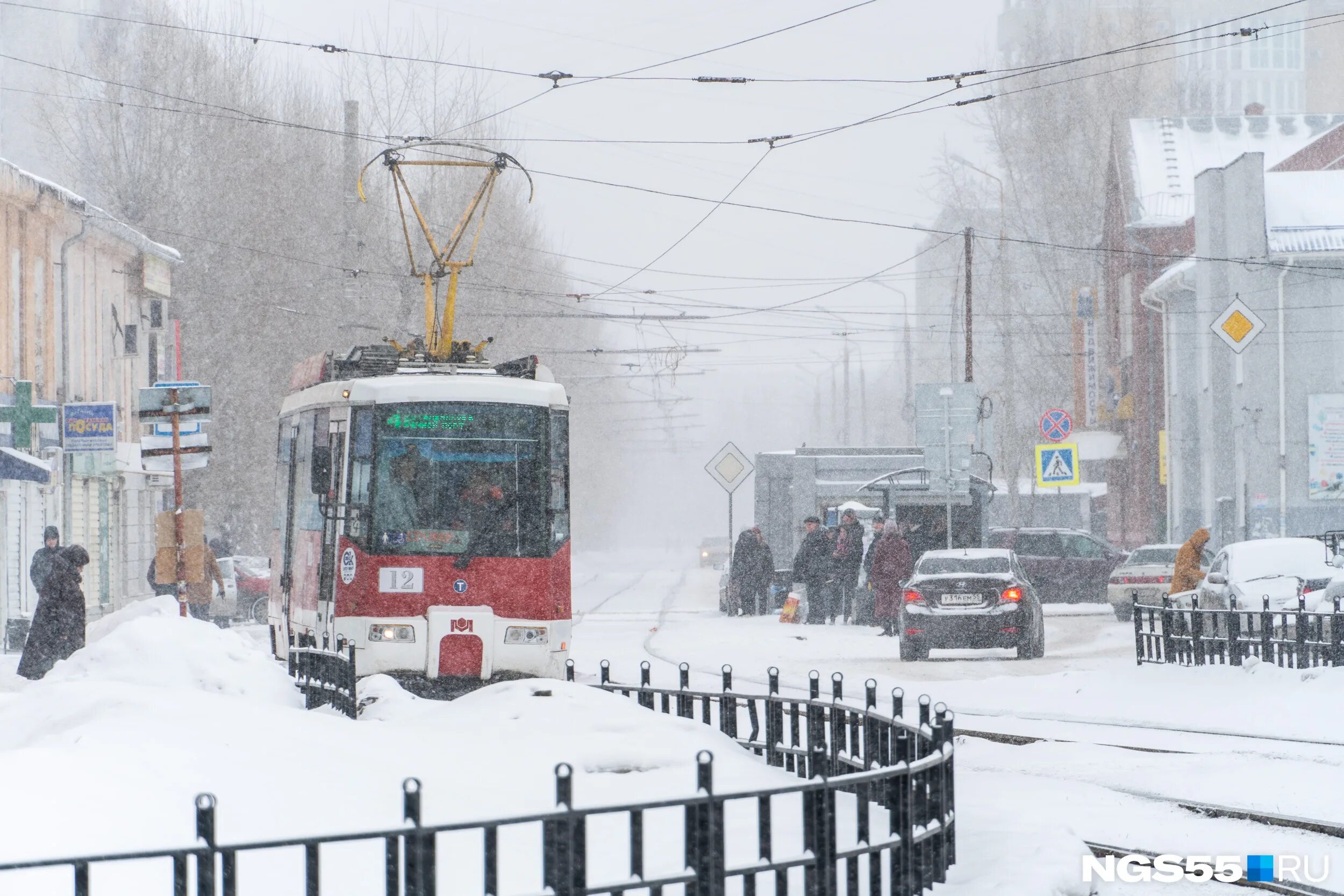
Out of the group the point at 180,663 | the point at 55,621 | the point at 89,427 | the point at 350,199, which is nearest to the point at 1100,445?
the point at 350,199

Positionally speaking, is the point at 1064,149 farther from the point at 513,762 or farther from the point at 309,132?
the point at 513,762

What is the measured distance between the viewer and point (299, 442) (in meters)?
18.6

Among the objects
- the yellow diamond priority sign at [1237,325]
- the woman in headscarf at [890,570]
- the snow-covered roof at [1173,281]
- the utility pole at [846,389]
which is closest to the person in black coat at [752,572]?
the woman in headscarf at [890,570]

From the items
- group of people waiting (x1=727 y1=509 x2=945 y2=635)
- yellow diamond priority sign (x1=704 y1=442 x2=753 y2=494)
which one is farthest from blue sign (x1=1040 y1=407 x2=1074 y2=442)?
yellow diamond priority sign (x1=704 y1=442 x2=753 y2=494)

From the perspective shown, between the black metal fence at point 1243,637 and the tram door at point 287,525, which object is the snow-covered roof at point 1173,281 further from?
the tram door at point 287,525

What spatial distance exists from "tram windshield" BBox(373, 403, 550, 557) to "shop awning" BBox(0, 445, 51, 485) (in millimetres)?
15496

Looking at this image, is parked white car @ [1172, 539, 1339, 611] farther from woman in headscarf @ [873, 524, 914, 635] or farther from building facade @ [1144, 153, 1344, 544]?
building facade @ [1144, 153, 1344, 544]

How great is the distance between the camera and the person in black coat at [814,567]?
30.7m

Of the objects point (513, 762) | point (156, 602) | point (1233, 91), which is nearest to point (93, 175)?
point (156, 602)

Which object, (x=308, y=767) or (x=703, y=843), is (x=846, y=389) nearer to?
(x=308, y=767)

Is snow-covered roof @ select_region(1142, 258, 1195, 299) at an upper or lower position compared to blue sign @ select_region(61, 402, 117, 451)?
upper

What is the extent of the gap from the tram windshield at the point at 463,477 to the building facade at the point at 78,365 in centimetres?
1342

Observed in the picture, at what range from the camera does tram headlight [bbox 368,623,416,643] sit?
15984 mm

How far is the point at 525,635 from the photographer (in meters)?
16.4
